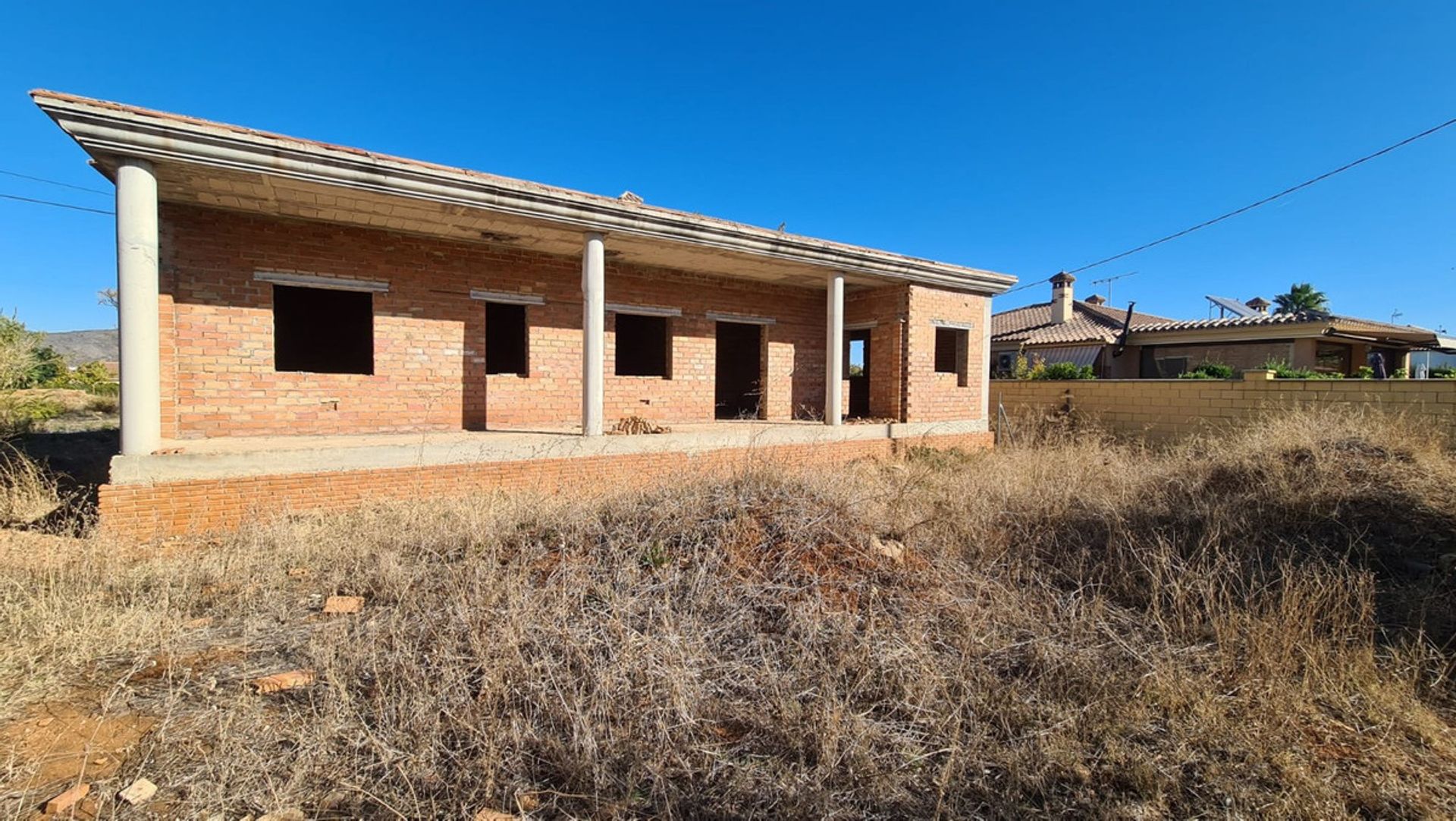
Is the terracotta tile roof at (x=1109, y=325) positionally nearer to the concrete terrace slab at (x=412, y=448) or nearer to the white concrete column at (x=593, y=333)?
the concrete terrace slab at (x=412, y=448)

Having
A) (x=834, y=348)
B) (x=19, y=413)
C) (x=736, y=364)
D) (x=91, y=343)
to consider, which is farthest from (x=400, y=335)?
(x=91, y=343)

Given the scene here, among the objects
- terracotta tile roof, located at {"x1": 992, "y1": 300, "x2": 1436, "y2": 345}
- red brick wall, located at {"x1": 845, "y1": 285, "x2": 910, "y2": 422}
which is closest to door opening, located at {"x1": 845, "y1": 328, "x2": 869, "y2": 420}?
red brick wall, located at {"x1": 845, "y1": 285, "x2": 910, "y2": 422}

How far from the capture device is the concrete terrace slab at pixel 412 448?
5434 mm

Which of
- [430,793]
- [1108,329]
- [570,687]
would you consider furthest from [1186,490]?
[1108,329]

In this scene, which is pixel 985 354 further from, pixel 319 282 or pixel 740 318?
pixel 319 282

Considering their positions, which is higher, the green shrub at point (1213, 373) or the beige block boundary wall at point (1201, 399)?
the green shrub at point (1213, 373)

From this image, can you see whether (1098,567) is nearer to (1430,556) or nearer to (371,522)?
(1430,556)

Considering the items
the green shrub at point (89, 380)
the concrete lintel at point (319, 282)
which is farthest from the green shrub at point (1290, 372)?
the green shrub at point (89, 380)

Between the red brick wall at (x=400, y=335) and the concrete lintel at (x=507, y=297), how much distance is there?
0.09 metres

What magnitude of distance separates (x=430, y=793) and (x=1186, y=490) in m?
6.96

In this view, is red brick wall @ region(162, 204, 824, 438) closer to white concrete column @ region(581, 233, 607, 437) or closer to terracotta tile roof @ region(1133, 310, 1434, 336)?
white concrete column @ region(581, 233, 607, 437)

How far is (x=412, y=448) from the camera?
21.3 feet

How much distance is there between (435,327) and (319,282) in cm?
144

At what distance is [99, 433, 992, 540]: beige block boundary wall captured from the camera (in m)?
5.23
